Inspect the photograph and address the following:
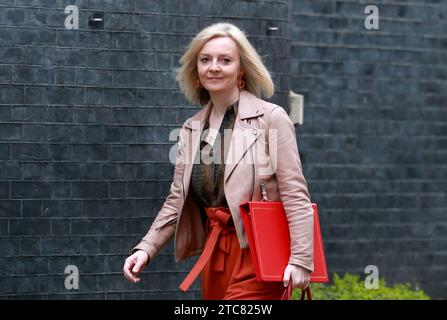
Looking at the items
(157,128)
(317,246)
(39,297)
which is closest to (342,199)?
(157,128)

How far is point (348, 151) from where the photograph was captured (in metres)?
10.4

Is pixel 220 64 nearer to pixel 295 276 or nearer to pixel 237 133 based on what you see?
pixel 237 133

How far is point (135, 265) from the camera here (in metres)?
5.77

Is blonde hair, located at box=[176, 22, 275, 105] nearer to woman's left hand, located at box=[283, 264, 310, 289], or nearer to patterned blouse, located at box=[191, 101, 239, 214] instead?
patterned blouse, located at box=[191, 101, 239, 214]

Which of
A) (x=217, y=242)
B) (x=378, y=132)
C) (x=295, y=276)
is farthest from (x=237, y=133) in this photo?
(x=378, y=132)

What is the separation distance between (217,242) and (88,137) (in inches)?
112

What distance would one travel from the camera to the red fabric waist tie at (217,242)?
565 cm

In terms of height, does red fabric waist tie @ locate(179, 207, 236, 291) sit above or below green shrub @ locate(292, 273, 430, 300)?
above

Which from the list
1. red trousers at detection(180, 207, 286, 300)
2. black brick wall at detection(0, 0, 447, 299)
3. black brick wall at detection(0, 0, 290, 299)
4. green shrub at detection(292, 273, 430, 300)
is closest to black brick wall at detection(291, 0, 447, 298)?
green shrub at detection(292, 273, 430, 300)

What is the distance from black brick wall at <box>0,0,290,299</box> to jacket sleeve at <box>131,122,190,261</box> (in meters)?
2.39

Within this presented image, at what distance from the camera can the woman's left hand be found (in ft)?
17.7

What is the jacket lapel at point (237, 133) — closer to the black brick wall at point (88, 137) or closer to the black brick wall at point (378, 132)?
the black brick wall at point (88, 137)

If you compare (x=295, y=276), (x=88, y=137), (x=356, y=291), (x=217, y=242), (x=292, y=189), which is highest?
(x=88, y=137)

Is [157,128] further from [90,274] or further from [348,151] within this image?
[348,151]
